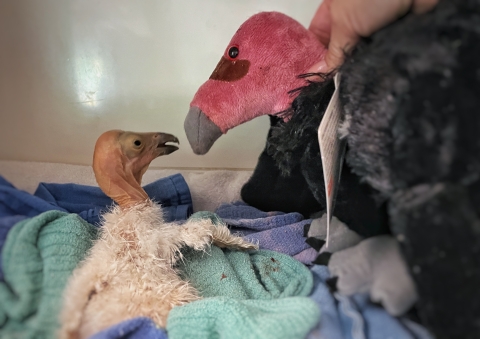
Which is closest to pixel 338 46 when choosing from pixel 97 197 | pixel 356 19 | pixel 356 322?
pixel 356 19

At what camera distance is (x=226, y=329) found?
1.16 ft

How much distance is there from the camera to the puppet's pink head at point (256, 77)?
504 millimetres

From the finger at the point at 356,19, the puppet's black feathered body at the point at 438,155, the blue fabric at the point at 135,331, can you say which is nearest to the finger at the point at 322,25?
the finger at the point at 356,19

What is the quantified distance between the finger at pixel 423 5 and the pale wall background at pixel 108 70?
389mm

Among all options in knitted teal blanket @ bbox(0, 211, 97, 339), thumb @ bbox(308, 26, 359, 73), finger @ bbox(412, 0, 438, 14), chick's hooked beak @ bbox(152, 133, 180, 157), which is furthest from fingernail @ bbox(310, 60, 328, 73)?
knitted teal blanket @ bbox(0, 211, 97, 339)

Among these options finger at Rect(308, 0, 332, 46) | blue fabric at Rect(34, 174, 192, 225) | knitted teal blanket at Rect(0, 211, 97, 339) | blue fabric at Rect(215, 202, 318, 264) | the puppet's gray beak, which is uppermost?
finger at Rect(308, 0, 332, 46)

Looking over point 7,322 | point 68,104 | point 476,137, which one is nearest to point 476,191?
point 476,137

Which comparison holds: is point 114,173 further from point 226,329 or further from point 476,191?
point 476,191

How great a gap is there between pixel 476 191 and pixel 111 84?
0.59 metres

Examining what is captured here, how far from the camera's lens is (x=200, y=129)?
51 cm

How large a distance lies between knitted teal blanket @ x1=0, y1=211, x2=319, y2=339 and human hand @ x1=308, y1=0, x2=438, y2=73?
0.75ft

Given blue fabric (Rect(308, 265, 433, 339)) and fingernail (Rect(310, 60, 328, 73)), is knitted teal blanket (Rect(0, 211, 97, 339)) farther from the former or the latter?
fingernail (Rect(310, 60, 328, 73))

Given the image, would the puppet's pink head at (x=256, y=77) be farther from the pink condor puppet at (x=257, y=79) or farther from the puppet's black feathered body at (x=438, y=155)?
the puppet's black feathered body at (x=438, y=155)

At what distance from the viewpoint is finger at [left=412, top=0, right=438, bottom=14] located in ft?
1.02
